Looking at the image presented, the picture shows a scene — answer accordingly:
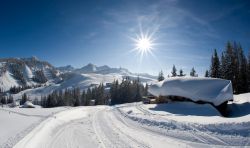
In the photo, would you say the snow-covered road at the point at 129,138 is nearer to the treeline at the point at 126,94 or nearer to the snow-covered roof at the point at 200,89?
the snow-covered roof at the point at 200,89

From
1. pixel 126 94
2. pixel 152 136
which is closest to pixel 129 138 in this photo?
pixel 152 136

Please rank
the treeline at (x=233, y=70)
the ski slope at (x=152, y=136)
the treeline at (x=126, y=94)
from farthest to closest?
the treeline at (x=126, y=94) < the treeline at (x=233, y=70) < the ski slope at (x=152, y=136)

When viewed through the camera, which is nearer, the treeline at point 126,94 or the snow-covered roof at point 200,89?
the snow-covered roof at point 200,89

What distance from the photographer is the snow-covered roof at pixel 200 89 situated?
36.3 m

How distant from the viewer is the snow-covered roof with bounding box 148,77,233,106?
3628cm

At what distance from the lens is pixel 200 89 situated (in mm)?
39312

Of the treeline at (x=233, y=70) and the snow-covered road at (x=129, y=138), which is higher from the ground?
the treeline at (x=233, y=70)

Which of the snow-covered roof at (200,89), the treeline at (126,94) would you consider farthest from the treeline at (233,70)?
the treeline at (126,94)

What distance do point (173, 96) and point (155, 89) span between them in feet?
20.6

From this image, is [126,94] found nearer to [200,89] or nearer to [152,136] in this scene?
[200,89]

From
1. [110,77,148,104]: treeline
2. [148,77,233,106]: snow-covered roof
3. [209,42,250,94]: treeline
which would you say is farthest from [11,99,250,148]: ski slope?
[110,77,148,104]: treeline

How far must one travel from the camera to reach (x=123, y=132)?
17.3 meters

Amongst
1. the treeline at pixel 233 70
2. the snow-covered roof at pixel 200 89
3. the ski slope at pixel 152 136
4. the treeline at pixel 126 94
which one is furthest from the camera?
the treeline at pixel 126 94

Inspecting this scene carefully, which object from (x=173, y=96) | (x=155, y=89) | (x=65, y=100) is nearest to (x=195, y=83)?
(x=173, y=96)
